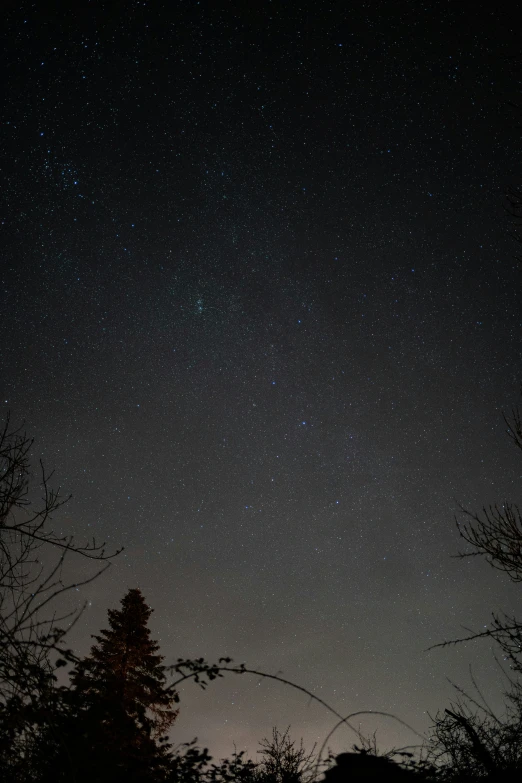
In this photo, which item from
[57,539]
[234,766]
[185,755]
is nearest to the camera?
[57,539]

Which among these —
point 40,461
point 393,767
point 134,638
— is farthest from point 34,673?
point 134,638

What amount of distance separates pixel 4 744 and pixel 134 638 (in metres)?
15.5

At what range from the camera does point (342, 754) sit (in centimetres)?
255

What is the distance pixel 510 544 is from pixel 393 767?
15.3 ft

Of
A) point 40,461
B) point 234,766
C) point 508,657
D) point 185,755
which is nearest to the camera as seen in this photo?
point 40,461

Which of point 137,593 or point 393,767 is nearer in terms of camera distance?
point 393,767

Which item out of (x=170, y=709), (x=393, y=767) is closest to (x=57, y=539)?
(x=393, y=767)

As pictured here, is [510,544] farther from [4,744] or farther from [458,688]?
[4,744]

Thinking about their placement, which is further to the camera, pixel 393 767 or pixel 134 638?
pixel 134 638

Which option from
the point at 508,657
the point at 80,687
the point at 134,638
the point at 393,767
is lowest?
the point at 393,767

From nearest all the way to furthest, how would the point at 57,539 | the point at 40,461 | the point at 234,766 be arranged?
the point at 57,539
the point at 40,461
the point at 234,766

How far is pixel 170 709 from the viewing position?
685 inches

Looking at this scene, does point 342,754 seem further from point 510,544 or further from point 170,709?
point 170,709

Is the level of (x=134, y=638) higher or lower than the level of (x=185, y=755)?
higher
